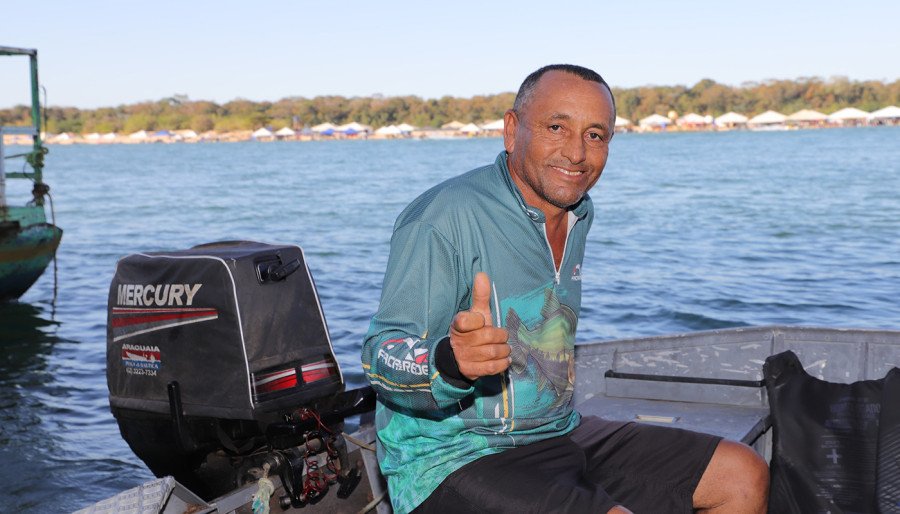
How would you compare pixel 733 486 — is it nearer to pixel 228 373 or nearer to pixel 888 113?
pixel 228 373

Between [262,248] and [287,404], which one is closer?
[287,404]

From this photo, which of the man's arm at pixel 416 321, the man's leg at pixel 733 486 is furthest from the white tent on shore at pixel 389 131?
the man's arm at pixel 416 321

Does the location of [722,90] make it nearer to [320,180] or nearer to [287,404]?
[320,180]

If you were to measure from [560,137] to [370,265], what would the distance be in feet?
67.0

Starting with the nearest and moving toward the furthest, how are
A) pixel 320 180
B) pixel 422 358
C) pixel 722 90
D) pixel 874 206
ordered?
pixel 422 358 < pixel 874 206 < pixel 320 180 < pixel 722 90

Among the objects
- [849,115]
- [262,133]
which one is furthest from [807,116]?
[262,133]

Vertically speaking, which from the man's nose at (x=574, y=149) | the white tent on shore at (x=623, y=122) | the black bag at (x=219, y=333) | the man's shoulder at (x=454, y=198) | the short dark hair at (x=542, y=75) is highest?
the white tent on shore at (x=623, y=122)

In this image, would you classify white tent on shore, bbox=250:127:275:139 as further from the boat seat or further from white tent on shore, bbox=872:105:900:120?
the boat seat

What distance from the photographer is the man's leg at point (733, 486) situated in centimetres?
288

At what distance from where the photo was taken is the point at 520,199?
2.78 m

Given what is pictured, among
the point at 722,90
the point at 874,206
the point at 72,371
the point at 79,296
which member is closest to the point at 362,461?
the point at 72,371

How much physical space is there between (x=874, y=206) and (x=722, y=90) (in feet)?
440

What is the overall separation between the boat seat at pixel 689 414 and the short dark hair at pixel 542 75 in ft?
6.85

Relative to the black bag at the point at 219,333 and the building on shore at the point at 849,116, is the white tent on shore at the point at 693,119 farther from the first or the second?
the black bag at the point at 219,333
